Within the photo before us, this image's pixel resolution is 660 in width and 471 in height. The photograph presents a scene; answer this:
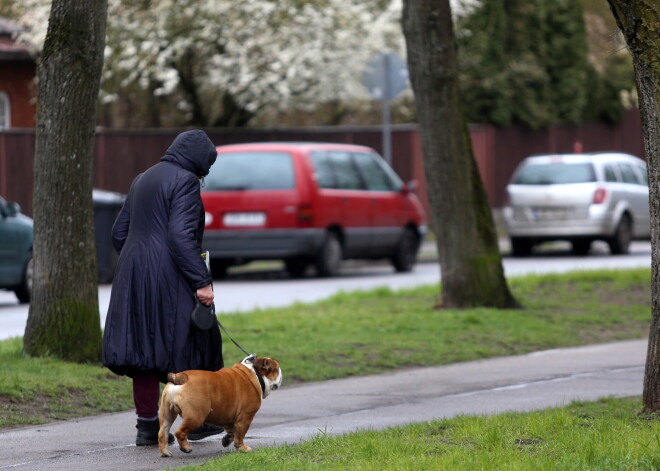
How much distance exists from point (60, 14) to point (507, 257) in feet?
52.2

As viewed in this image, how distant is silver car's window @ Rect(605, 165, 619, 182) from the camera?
2369cm

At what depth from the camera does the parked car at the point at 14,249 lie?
51.4 feet

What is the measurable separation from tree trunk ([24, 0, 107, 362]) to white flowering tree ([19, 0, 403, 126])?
1612 centimetres

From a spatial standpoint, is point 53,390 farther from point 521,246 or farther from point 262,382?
point 521,246

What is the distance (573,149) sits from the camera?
35.4 m

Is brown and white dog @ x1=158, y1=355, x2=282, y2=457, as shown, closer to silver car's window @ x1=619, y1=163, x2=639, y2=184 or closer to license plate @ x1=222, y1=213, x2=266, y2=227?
license plate @ x1=222, y1=213, x2=266, y2=227

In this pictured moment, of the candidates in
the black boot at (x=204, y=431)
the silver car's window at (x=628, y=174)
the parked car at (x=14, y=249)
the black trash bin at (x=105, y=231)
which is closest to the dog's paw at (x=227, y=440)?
the black boot at (x=204, y=431)

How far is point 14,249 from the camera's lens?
51.9 ft

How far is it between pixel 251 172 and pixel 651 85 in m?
11.7

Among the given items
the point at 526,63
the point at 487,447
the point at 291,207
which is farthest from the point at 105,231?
the point at 526,63

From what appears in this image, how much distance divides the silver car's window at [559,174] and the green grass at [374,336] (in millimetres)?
6621

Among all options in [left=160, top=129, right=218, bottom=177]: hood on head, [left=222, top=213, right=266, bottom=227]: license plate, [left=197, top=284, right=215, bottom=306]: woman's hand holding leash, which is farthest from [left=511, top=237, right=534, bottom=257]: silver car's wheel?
[left=197, top=284, right=215, bottom=306]: woman's hand holding leash

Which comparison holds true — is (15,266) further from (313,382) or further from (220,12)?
(220,12)

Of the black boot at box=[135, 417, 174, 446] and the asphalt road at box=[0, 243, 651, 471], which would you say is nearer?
the asphalt road at box=[0, 243, 651, 471]
